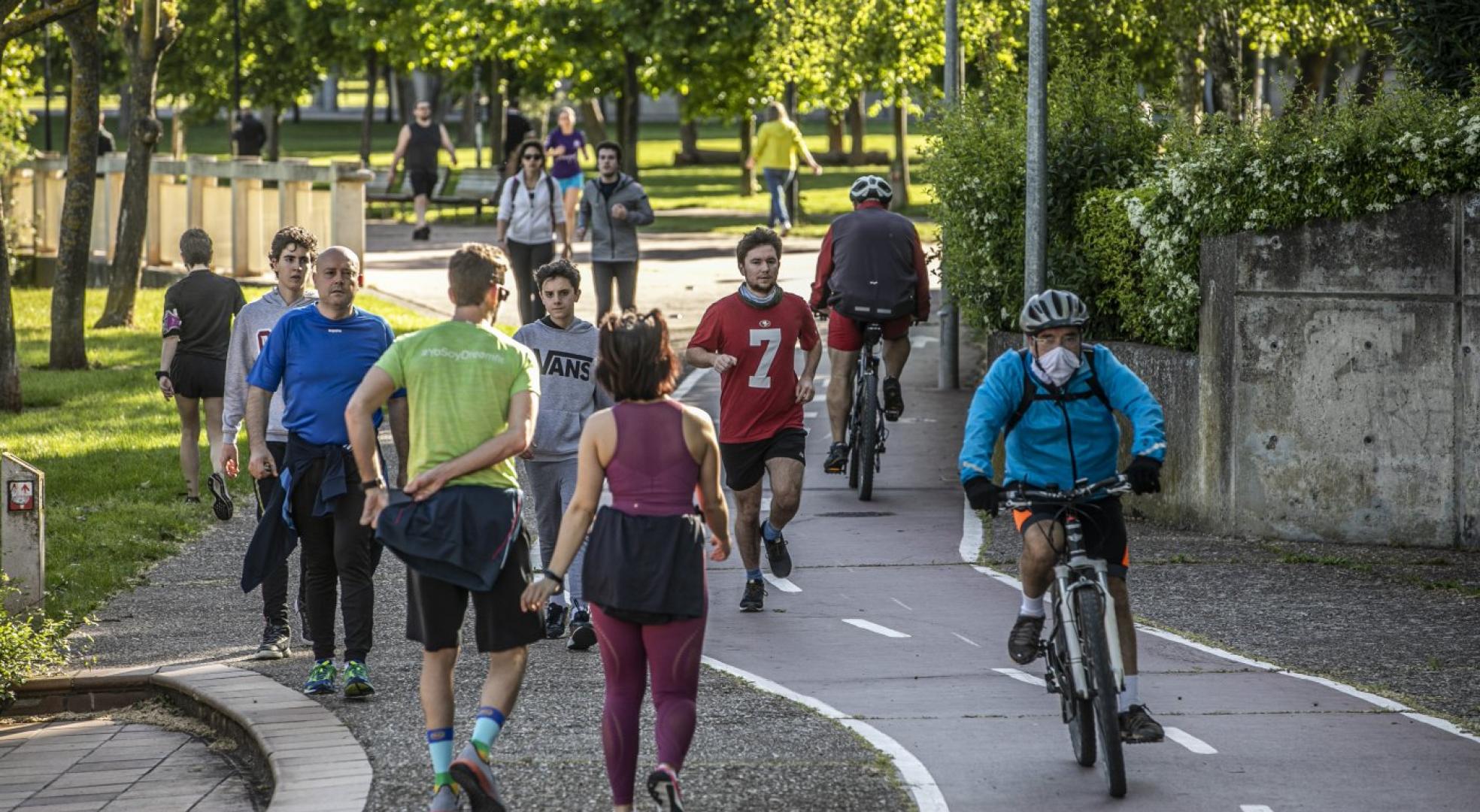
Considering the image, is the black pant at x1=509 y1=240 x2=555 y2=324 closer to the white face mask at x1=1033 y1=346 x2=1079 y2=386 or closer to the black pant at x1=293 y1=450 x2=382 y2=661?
the black pant at x1=293 y1=450 x2=382 y2=661

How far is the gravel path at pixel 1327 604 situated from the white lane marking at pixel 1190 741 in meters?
0.58

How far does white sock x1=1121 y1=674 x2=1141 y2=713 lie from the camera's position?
6867mm

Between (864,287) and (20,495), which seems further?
(864,287)

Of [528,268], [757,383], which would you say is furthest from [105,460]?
[757,383]

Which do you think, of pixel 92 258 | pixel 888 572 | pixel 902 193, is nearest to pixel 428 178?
pixel 92 258

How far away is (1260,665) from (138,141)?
48.0ft

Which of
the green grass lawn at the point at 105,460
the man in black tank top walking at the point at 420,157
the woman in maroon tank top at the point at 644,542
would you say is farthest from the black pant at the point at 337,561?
the man in black tank top walking at the point at 420,157

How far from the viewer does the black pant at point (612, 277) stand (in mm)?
17016

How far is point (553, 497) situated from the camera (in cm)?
874

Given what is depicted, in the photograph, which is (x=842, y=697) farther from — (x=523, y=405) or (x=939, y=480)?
(x=939, y=480)

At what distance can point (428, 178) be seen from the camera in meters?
30.1

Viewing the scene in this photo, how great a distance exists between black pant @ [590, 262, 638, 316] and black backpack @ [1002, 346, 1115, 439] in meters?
10.1

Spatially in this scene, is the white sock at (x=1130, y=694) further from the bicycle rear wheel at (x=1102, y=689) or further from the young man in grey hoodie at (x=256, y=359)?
the young man in grey hoodie at (x=256, y=359)

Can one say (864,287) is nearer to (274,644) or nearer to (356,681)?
(274,644)
